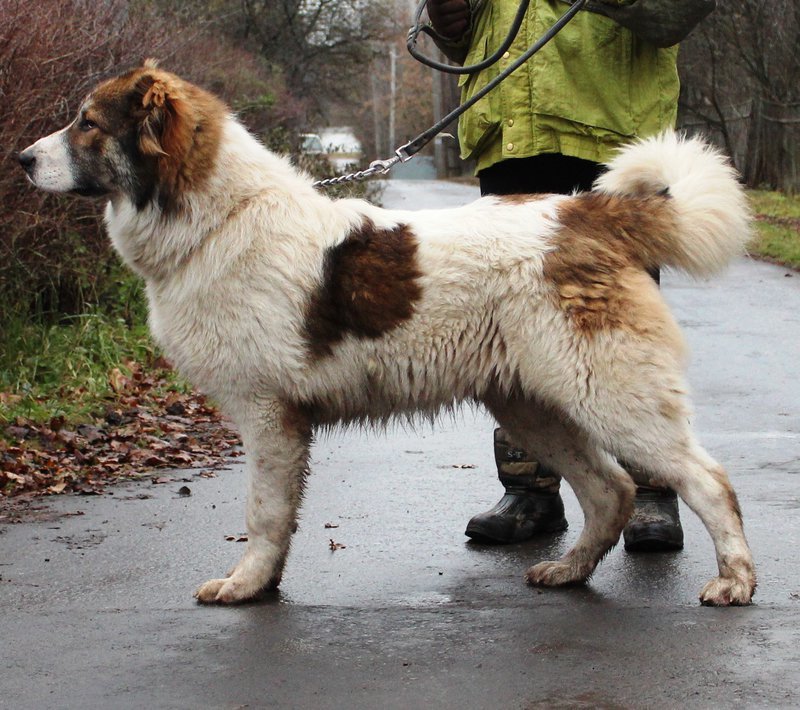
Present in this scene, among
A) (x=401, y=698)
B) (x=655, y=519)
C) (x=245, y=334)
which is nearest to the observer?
(x=401, y=698)

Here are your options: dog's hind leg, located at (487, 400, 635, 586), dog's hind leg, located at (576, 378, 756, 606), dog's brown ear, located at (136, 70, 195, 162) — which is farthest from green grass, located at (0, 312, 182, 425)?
dog's hind leg, located at (576, 378, 756, 606)

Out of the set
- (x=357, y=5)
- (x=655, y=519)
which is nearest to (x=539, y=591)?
(x=655, y=519)

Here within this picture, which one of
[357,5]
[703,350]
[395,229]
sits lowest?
[703,350]

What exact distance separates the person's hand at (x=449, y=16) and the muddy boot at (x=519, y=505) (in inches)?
70.9

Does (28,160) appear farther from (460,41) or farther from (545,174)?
(545,174)

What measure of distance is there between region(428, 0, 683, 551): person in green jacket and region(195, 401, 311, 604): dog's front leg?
1174mm

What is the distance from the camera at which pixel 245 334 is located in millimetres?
4668

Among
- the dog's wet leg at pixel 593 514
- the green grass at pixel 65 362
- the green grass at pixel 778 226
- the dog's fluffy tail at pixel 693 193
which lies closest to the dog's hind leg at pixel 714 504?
the dog's wet leg at pixel 593 514

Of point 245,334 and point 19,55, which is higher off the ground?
point 19,55

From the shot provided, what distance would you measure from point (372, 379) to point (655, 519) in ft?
4.84

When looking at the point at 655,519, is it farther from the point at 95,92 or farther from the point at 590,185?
the point at 95,92

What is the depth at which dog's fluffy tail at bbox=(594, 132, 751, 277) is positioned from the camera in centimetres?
466

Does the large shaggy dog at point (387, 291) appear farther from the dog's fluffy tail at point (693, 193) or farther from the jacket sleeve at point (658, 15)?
the jacket sleeve at point (658, 15)

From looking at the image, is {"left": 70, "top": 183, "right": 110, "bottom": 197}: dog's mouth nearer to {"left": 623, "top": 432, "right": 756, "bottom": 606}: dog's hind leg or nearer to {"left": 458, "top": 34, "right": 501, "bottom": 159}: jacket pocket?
{"left": 458, "top": 34, "right": 501, "bottom": 159}: jacket pocket
